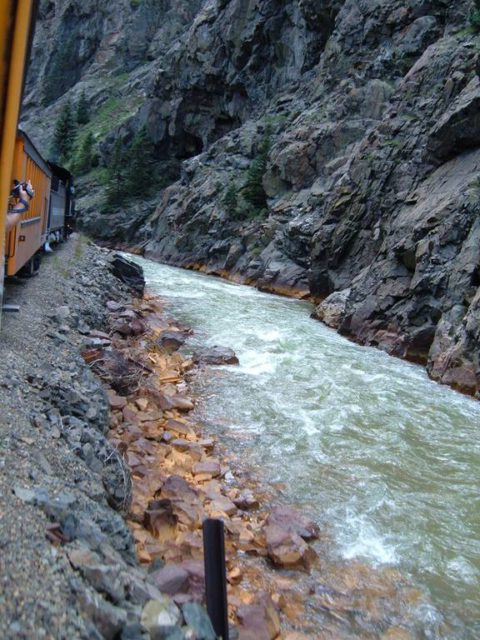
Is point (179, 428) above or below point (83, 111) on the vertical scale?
below

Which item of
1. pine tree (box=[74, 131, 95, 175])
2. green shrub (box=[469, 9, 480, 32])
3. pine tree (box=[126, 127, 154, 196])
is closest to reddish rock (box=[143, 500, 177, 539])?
green shrub (box=[469, 9, 480, 32])

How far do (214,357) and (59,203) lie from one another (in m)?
12.3

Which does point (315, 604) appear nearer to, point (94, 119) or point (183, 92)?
point (183, 92)

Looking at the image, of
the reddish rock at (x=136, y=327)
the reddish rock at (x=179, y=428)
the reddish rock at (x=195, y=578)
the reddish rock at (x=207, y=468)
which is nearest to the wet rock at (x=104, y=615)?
the reddish rock at (x=195, y=578)

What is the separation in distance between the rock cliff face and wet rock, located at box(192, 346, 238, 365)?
5.52 metres

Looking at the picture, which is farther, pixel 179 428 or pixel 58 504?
pixel 179 428

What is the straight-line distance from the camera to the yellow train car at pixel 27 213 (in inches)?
375

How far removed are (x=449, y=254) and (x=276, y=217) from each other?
1872 cm

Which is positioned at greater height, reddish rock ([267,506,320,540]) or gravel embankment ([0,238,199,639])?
gravel embankment ([0,238,199,639])

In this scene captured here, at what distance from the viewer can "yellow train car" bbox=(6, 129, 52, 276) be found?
31.3 ft

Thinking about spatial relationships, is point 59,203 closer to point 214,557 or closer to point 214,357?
point 214,357

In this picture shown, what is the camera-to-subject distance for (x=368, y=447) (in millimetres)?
8617

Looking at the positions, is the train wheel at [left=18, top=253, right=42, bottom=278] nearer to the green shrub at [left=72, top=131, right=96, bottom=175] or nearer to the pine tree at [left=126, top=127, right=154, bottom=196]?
the pine tree at [left=126, top=127, right=154, bottom=196]

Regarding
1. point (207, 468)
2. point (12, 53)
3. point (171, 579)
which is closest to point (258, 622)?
point (171, 579)
